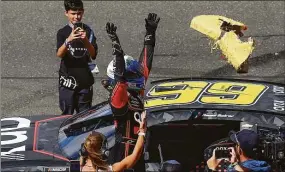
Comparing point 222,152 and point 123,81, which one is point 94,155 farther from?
point 222,152

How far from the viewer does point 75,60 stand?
9.31m

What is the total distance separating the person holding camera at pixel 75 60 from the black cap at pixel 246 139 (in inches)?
99.8

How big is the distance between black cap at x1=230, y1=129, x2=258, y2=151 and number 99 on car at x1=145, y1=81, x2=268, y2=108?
95 cm

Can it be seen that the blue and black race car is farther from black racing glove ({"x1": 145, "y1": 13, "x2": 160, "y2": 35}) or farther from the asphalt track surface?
the asphalt track surface

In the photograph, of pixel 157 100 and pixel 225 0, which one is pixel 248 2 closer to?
Result: pixel 225 0

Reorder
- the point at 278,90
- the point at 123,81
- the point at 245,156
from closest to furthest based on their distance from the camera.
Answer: the point at 245,156 < the point at 123,81 < the point at 278,90

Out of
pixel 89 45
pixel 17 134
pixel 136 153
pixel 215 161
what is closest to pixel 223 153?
pixel 215 161

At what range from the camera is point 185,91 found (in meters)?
8.33

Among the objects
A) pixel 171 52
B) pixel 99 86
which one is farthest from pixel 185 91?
pixel 171 52

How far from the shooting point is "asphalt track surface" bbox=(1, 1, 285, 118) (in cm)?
1173

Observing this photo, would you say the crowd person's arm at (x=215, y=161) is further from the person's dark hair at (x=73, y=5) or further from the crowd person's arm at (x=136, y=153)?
the person's dark hair at (x=73, y=5)

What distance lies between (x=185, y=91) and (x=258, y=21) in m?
5.68

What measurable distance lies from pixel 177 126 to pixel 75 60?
64.9 inches

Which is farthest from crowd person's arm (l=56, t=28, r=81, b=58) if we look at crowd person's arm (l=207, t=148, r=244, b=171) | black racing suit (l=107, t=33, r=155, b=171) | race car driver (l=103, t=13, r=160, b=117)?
crowd person's arm (l=207, t=148, r=244, b=171)
